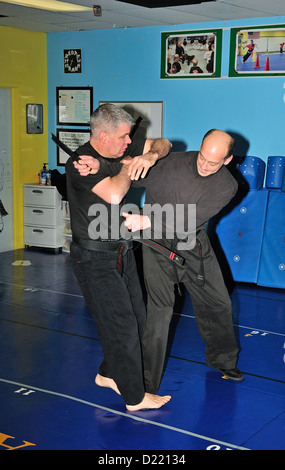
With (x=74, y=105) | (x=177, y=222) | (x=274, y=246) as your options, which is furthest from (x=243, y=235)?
(x=74, y=105)

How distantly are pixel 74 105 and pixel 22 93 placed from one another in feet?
2.53

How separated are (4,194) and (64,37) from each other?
2471mm

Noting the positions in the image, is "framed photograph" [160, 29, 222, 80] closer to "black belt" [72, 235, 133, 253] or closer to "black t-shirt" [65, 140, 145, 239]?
"black t-shirt" [65, 140, 145, 239]

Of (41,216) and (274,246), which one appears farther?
(41,216)

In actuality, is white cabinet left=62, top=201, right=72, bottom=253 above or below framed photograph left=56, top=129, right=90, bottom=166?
below

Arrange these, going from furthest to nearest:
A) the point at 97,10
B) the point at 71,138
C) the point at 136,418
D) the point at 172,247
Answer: the point at 71,138 → the point at 97,10 → the point at 172,247 → the point at 136,418

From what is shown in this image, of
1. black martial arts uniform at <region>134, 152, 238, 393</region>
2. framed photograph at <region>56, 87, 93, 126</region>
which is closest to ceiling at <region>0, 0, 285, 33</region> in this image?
framed photograph at <region>56, 87, 93, 126</region>

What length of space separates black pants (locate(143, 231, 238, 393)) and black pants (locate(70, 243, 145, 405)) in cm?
26

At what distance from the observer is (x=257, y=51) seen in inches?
273

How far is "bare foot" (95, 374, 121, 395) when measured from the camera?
12.8 feet

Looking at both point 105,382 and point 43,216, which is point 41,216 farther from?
point 105,382

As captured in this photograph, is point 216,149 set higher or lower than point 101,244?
higher

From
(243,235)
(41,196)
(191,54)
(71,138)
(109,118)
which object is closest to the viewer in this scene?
(109,118)

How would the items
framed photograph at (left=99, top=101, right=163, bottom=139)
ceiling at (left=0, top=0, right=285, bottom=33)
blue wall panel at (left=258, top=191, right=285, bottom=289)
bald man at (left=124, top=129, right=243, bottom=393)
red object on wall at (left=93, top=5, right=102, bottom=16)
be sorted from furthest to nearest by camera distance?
framed photograph at (left=99, top=101, right=163, bottom=139), blue wall panel at (left=258, top=191, right=285, bottom=289), red object on wall at (left=93, top=5, right=102, bottom=16), ceiling at (left=0, top=0, right=285, bottom=33), bald man at (left=124, top=129, right=243, bottom=393)
